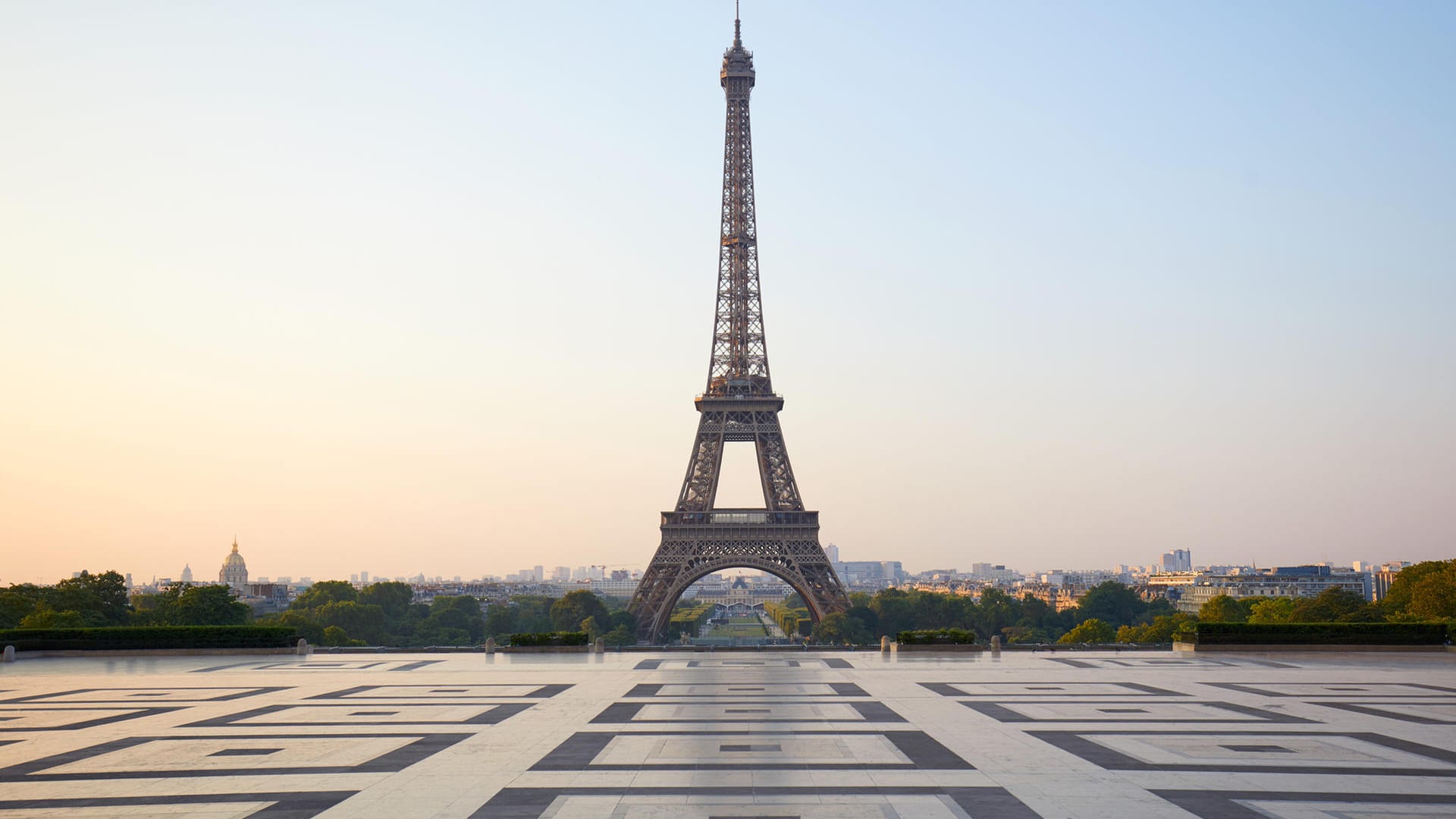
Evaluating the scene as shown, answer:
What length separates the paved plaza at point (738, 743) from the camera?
549 inches

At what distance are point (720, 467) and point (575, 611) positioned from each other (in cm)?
3537

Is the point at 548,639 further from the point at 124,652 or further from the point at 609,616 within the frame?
the point at 609,616

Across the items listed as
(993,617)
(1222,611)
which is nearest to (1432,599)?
(1222,611)

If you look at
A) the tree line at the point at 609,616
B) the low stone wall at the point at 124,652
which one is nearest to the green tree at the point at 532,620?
the tree line at the point at 609,616

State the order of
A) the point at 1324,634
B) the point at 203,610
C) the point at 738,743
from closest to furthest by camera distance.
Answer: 1. the point at 738,743
2. the point at 1324,634
3. the point at 203,610

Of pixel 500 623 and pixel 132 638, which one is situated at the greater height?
pixel 132 638

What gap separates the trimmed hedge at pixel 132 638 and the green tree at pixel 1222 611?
2774 inches

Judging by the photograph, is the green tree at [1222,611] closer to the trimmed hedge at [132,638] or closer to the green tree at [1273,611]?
the green tree at [1273,611]

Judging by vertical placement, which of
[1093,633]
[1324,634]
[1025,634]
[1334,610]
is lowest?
[1025,634]

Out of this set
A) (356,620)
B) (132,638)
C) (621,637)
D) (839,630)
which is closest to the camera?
(132,638)

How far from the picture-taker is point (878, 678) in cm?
3128

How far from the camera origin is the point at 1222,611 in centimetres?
8519

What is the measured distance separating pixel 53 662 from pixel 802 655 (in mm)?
26992

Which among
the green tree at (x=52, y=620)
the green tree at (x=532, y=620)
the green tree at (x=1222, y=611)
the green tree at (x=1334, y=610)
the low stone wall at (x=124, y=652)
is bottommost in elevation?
the green tree at (x=532, y=620)
